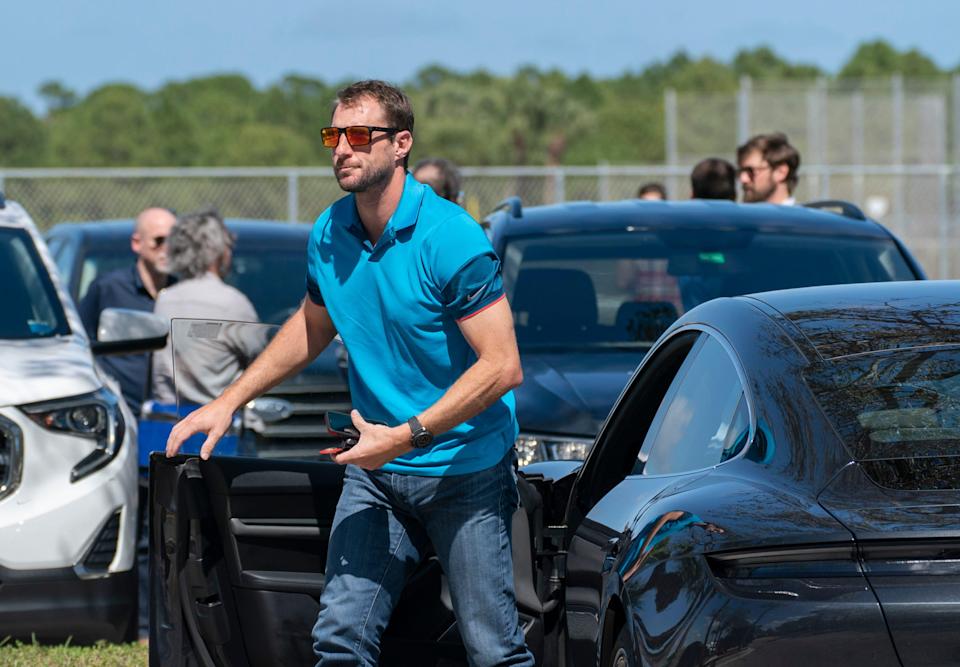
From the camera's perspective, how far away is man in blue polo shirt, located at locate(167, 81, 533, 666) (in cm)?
411

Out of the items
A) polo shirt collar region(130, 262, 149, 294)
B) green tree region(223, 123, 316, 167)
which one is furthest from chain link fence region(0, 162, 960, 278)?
green tree region(223, 123, 316, 167)

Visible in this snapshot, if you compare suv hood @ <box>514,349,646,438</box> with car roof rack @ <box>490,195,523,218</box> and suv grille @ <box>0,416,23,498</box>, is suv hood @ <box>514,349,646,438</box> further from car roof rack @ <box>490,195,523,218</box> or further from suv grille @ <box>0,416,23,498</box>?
suv grille @ <box>0,416,23,498</box>

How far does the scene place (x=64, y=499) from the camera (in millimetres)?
6414

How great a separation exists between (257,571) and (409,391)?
653mm

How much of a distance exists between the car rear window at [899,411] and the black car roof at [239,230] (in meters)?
7.13

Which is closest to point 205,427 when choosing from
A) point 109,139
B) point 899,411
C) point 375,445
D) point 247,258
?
point 375,445

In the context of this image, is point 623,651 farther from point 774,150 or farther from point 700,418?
point 774,150

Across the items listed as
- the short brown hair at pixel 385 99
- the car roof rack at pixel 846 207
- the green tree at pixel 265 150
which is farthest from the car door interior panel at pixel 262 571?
the green tree at pixel 265 150

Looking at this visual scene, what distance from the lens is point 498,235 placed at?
740 centimetres

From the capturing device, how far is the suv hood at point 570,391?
605 cm

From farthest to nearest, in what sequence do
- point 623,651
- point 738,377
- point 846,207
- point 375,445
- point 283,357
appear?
point 846,207
point 283,357
point 375,445
point 738,377
point 623,651

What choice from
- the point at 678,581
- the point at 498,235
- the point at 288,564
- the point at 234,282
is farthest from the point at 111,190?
the point at 678,581

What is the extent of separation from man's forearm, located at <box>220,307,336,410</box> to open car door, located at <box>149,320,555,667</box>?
0.22 metres

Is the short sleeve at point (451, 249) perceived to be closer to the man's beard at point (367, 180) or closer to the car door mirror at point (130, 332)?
the man's beard at point (367, 180)
